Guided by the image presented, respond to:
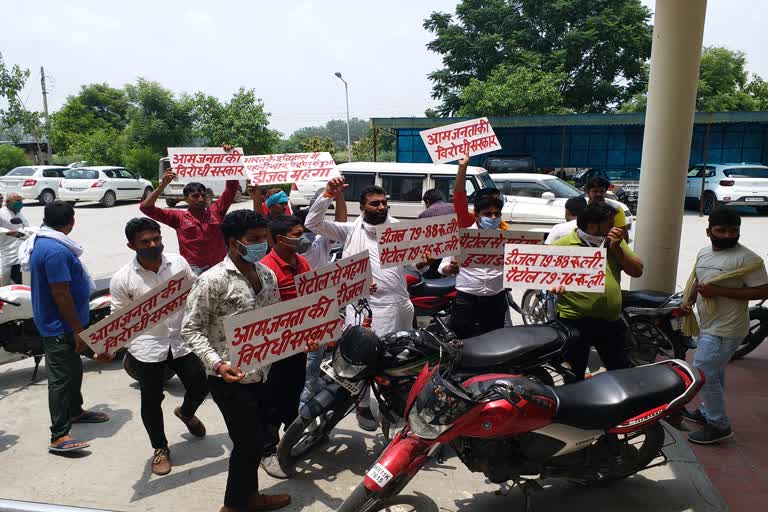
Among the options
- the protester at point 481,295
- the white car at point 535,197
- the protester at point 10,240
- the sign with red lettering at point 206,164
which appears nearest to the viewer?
the protester at point 481,295

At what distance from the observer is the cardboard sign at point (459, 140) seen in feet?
19.1

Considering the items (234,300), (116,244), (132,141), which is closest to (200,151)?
(234,300)

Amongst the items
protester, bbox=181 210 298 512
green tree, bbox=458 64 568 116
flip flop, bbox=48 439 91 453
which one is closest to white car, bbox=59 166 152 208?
green tree, bbox=458 64 568 116

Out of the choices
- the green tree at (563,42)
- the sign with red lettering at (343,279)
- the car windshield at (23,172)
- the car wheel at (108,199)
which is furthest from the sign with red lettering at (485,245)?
the green tree at (563,42)

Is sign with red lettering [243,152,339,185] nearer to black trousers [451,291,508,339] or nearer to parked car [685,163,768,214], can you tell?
black trousers [451,291,508,339]

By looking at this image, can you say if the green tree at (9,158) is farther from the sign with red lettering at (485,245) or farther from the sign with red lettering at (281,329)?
the sign with red lettering at (281,329)

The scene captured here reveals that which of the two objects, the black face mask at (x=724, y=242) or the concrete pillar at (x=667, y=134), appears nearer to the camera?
the black face mask at (x=724, y=242)

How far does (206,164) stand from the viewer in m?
5.93

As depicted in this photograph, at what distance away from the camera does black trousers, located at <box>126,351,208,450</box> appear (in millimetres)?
3846

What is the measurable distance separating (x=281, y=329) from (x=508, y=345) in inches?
56.8

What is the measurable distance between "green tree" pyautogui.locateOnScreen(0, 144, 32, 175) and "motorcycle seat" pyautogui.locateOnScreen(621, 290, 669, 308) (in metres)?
34.4

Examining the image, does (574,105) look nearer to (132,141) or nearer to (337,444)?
(132,141)

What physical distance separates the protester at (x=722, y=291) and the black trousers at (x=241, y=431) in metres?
2.81

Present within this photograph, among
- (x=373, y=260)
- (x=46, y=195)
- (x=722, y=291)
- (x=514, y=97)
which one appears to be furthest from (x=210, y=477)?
(x=514, y=97)
